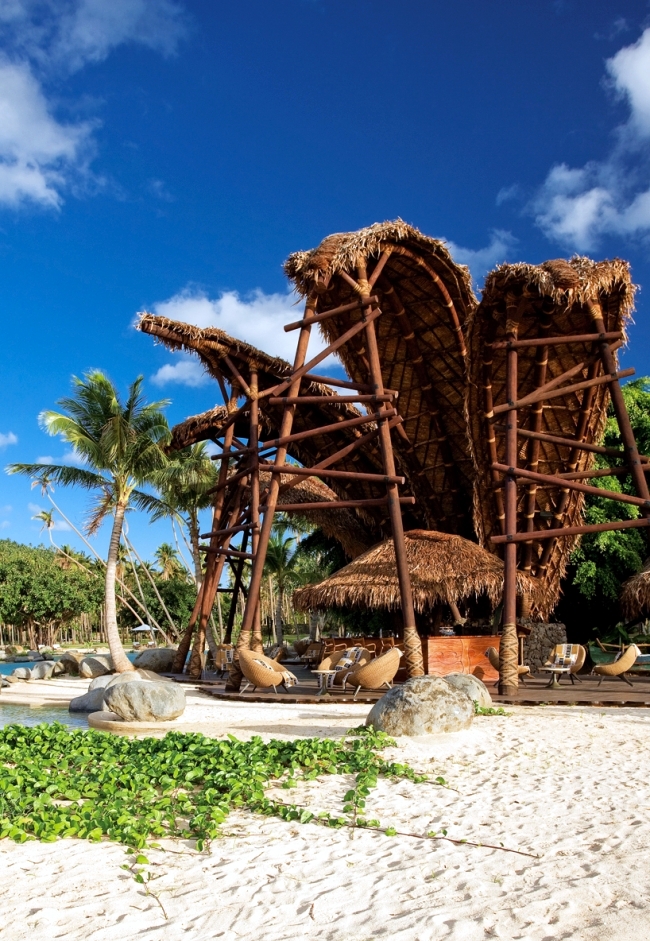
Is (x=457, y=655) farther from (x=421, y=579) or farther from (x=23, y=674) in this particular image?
(x=23, y=674)

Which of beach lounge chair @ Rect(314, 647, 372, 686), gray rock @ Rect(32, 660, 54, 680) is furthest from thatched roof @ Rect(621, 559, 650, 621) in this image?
gray rock @ Rect(32, 660, 54, 680)

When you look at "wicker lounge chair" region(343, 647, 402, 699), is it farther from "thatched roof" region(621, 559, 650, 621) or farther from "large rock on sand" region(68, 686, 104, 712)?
"thatched roof" region(621, 559, 650, 621)

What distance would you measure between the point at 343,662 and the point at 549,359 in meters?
8.43

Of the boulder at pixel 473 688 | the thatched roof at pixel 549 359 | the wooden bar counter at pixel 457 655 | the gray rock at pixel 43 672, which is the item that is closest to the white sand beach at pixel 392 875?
the boulder at pixel 473 688

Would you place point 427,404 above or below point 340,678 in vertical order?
above

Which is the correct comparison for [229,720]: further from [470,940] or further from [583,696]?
[470,940]

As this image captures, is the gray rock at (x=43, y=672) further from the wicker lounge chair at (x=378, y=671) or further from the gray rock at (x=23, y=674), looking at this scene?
the wicker lounge chair at (x=378, y=671)

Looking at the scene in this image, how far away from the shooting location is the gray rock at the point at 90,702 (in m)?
11.3

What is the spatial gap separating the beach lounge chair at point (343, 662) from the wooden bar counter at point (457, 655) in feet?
3.65

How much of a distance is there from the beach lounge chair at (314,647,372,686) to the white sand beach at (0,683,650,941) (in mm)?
6058

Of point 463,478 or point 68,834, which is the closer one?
point 68,834

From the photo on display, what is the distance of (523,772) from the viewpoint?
18.8ft

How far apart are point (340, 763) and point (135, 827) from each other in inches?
Result: 85.9

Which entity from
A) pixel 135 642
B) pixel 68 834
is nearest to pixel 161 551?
pixel 135 642
